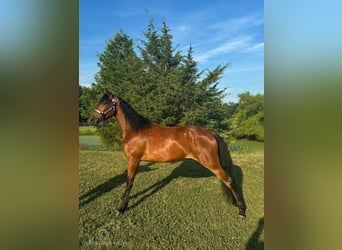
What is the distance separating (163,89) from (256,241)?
114 cm

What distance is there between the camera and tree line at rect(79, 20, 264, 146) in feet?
4.71

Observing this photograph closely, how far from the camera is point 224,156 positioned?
167 cm

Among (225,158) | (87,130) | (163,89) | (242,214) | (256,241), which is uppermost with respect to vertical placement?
(163,89)

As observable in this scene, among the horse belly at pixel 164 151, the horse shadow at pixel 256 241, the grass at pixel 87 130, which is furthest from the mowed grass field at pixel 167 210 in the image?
the horse belly at pixel 164 151

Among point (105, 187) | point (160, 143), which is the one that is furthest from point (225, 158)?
point (105, 187)

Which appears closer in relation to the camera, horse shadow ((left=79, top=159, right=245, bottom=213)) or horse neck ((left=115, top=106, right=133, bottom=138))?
horse shadow ((left=79, top=159, right=245, bottom=213))

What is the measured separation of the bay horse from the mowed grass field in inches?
3.3

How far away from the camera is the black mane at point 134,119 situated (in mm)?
1789

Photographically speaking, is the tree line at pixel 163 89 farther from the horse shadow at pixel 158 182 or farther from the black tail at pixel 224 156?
the horse shadow at pixel 158 182

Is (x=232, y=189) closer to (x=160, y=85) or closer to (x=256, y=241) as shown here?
(x=256, y=241)

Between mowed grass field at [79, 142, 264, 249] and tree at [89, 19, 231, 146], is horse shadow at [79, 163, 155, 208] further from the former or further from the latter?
tree at [89, 19, 231, 146]

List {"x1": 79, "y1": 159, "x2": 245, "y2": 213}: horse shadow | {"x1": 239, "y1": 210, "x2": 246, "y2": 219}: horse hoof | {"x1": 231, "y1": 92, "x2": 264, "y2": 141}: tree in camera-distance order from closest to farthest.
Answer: {"x1": 231, "y1": 92, "x2": 264, "y2": 141}: tree < {"x1": 239, "y1": 210, "x2": 246, "y2": 219}: horse hoof < {"x1": 79, "y1": 159, "x2": 245, "y2": 213}: horse shadow

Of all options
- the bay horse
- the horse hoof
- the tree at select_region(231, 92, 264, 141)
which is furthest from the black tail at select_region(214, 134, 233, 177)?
the horse hoof
